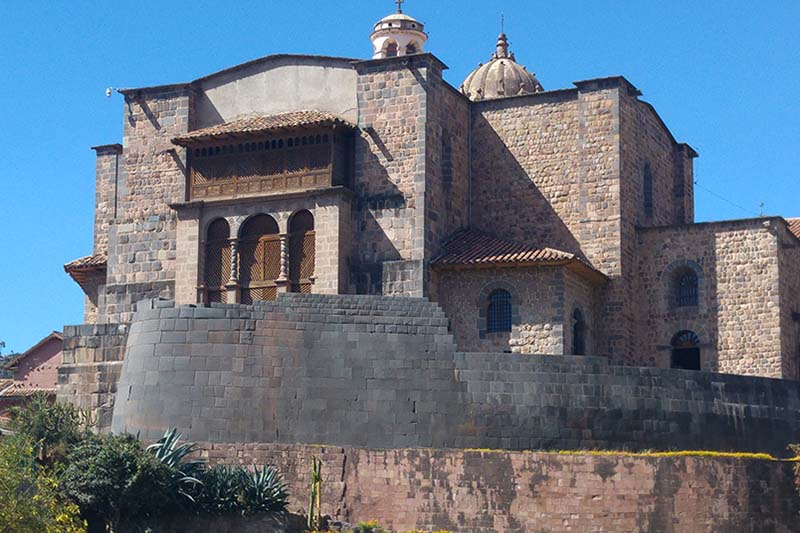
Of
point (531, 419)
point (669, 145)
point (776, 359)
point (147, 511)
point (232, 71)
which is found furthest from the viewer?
point (669, 145)

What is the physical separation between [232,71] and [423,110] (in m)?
6.09

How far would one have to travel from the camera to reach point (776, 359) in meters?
38.5

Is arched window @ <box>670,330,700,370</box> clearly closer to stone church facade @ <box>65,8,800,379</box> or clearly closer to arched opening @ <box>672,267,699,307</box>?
stone church facade @ <box>65,8,800,379</box>

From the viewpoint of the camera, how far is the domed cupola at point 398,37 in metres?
50.8

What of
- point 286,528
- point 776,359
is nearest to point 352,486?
point 286,528

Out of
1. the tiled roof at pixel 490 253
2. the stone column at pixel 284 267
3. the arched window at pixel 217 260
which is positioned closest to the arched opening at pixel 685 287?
the tiled roof at pixel 490 253

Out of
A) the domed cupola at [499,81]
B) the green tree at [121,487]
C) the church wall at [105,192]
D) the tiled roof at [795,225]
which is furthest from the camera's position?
the domed cupola at [499,81]

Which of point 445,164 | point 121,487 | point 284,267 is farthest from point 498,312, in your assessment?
point 121,487

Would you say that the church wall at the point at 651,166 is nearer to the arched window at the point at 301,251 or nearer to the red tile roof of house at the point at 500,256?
the red tile roof of house at the point at 500,256

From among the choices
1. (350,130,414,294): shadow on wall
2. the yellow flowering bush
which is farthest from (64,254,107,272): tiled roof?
the yellow flowering bush

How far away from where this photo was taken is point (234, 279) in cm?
3931

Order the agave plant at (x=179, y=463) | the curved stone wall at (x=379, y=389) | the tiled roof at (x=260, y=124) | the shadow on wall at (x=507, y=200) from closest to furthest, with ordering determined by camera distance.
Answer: the agave plant at (x=179, y=463)
the curved stone wall at (x=379, y=389)
the tiled roof at (x=260, y=124)
the shadow on wall at (x=507, y=200)

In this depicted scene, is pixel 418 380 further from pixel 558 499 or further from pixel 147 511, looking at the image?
pixel 147 511

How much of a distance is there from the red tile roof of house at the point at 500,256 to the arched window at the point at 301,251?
321cm
